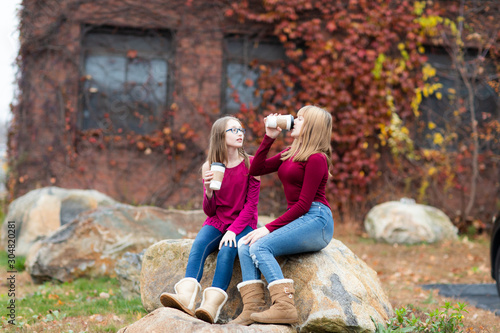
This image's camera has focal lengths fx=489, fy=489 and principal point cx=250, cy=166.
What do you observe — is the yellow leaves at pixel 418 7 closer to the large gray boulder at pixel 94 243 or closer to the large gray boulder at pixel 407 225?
the large gray boulder at pixel 407 225

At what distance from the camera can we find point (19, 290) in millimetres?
5102

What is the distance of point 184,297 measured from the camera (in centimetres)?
318

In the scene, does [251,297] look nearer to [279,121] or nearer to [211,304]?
[211,304]

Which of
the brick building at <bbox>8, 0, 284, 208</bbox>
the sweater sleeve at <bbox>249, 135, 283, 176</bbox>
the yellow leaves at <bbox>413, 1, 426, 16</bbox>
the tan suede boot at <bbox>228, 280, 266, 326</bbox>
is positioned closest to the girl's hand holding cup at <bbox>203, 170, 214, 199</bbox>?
the sweater sleeve at <bbox>249, 135, 283, 176</bbox>

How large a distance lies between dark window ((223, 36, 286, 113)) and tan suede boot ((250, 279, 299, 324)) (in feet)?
21.1

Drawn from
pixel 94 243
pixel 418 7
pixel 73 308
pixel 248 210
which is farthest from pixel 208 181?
pixel 418 7

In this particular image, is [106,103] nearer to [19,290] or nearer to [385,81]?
[19,290]

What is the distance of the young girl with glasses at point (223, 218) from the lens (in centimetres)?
324

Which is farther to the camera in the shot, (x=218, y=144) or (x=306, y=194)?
(x=218, y=144)

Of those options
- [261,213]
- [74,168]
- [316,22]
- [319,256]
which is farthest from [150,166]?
[319,256]

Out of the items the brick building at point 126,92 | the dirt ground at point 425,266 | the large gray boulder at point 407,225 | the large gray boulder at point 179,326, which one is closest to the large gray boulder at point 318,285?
the large gray boulder at point 179,326

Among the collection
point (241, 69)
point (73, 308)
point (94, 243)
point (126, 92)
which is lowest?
point (73, 308)

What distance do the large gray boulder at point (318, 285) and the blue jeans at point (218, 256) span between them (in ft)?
0.63

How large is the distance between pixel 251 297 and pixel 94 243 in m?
3.04
